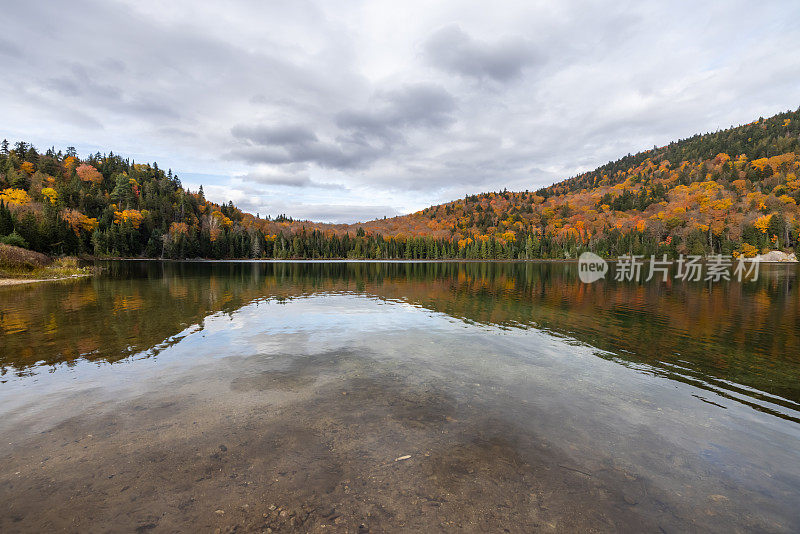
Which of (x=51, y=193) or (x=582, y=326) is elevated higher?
(x=51, y=193)

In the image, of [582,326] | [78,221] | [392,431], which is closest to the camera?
[392,431]

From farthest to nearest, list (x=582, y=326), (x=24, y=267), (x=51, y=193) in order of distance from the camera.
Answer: (x=51, y=193) → (x=24, y=267) → (x=582, y=326)

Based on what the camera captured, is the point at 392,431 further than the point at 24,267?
No

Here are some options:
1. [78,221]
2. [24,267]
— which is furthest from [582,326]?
[78,221]

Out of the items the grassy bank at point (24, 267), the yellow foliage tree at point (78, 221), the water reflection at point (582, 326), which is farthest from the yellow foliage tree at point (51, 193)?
the water reflection at point (582, 326)

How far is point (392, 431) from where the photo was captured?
32.0ft

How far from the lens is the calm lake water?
21.7ft

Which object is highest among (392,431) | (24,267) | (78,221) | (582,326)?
(78,221)

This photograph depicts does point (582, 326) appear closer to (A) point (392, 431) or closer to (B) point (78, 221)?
(A) point (392, 431)

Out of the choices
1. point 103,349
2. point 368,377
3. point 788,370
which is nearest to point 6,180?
point 103,349

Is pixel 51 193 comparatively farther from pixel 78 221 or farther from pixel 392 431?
pixel 392 431

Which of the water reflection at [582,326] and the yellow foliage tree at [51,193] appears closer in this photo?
Result: the water reflection at [582,326]

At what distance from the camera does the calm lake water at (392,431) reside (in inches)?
261

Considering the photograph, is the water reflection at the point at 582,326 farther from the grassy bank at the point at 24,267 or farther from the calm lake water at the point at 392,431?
the grassy bank at the point at 24,267
